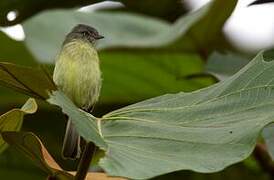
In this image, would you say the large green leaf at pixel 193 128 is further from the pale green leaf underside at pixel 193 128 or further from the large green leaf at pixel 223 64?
the large green leaf at pixel 223 64

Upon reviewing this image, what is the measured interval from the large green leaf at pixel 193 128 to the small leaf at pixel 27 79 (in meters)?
0.07

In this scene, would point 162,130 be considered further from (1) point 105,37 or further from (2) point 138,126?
(1) point 105,37

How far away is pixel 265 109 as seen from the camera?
4.32ft

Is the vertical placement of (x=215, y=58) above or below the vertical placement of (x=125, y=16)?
below

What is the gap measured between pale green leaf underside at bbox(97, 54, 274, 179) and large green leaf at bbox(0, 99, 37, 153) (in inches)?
6.4

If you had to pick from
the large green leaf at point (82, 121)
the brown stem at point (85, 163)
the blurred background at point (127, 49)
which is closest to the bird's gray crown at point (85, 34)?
the blurred background at point (127, 49)

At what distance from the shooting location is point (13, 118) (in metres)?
1.48

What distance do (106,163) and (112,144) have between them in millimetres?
126

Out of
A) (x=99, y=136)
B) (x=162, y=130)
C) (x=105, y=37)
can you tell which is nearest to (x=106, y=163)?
(x=99, y=136)

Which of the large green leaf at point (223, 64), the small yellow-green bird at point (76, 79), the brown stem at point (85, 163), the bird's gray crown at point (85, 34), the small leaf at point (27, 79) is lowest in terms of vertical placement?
the brown stem at point (85, 163)

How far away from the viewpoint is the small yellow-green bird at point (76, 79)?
2.24m

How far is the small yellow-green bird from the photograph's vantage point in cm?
224

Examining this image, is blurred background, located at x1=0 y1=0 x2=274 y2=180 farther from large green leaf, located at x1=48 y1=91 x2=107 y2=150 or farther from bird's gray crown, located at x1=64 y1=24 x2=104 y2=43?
large green leaf, located at x1=48 y1=91 x2=107 y2=150

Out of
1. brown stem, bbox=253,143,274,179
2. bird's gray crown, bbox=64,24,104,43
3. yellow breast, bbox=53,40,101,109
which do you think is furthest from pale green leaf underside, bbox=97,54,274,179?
bird's gray crown, bbox=64,24,104,43
